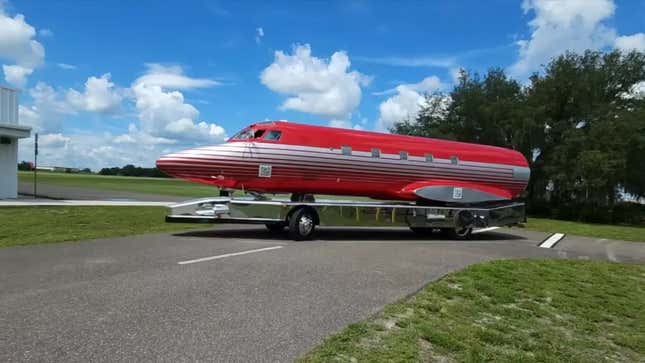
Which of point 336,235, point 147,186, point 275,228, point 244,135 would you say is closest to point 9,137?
point 244,135

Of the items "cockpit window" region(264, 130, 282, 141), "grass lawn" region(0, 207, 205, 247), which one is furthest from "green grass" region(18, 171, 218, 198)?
"cockpit window" region(264, 130, 282, 141)

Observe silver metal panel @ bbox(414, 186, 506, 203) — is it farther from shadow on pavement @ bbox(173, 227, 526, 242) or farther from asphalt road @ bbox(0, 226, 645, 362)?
asphalt road @ bbox(0, 226, 645, 362)

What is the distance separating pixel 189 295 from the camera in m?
6.47

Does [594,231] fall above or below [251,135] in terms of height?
below

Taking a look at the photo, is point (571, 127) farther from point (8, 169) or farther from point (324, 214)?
point (8, 169)

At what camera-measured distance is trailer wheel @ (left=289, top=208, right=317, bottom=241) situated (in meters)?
13.2

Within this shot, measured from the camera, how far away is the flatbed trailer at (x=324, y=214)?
42.0ft

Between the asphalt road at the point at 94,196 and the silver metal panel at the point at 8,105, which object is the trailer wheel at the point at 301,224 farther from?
the asphalt road at the point at 94,196

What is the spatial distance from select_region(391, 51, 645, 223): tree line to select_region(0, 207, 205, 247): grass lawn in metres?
26.2

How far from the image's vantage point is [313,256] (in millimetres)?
10273

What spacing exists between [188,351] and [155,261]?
4.87 metres

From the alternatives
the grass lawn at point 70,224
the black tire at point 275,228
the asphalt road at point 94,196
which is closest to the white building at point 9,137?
the asphalt road at point 94,196

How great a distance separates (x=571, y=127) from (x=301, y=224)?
2896 centimetres

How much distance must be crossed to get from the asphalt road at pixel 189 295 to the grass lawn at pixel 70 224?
61.9 inches
